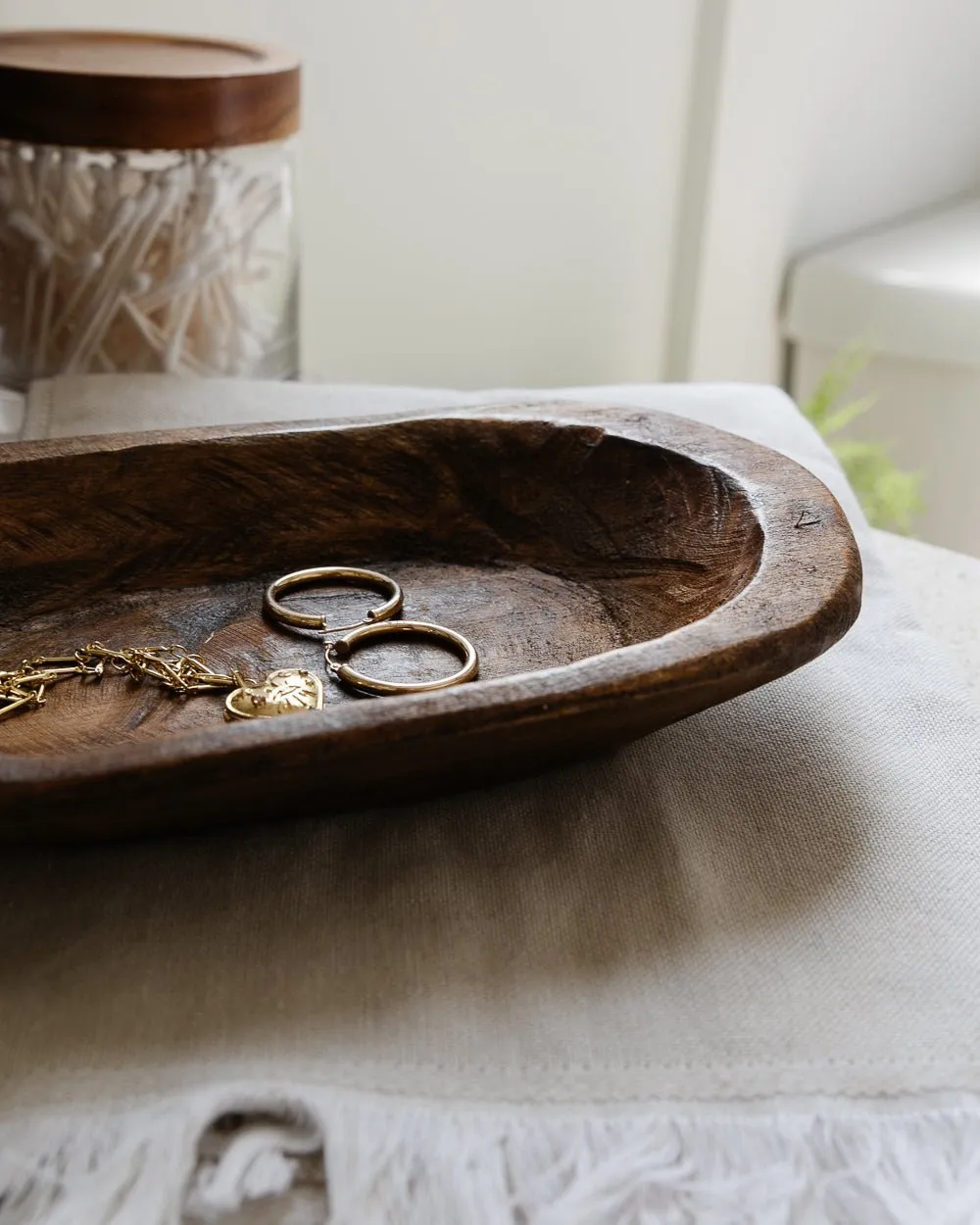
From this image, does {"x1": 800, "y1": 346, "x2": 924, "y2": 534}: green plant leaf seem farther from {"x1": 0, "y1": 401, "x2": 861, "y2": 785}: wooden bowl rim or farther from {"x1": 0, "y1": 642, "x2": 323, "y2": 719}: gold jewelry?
{"x1": 0, "y1": 642, "x2": 323, "y2": 719}: gold jewelry

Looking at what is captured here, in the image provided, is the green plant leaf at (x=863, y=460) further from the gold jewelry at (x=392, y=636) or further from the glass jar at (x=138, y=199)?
the gold jewelry at (x=392, y=636)

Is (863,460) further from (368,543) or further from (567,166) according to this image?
(368,543)

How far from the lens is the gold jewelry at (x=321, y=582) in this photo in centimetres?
65

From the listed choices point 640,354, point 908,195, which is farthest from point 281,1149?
point 908,195

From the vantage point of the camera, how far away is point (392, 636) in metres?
0.64

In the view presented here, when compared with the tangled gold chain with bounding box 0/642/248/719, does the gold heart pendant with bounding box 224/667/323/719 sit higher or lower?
higher

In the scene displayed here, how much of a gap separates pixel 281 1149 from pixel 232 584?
33cm

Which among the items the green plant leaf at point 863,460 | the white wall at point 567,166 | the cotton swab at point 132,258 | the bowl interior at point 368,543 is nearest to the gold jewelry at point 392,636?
the bowl interior at point 368,543

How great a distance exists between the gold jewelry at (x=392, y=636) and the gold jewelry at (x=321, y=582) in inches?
0.4

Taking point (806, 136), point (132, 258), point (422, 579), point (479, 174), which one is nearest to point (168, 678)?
point (422, 579)

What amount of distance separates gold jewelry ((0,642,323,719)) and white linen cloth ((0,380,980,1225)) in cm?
6

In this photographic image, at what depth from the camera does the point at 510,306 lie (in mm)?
1346

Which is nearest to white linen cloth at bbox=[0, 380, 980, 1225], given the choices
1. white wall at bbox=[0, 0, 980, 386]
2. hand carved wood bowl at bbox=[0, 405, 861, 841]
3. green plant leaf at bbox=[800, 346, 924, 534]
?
hand carved wood bowl at bbox=[0, 405, 861, 841]

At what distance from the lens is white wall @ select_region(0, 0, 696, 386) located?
3.67 feet
